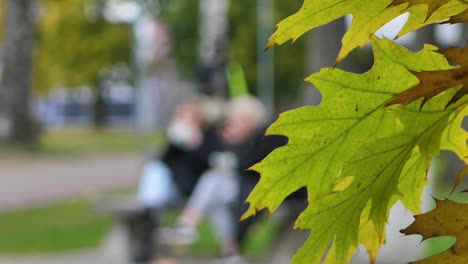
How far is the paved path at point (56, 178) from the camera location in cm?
1775

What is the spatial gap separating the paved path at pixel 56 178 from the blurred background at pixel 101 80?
28mm

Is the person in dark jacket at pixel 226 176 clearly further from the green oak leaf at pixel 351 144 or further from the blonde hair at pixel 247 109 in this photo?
the green oak leaf at pixel 351 144

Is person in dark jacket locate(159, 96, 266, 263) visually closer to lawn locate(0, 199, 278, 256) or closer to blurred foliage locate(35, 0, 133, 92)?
lawn locate(0, 199, 278, 256)

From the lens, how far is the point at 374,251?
4.06 feet

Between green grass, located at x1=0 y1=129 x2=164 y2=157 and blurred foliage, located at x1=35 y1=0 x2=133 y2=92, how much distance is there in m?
3.04

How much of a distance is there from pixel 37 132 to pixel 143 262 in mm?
17706

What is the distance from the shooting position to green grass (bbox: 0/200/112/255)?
36.2ft

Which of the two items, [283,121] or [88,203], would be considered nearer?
[283,121]

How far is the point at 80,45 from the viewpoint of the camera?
40.3 meters

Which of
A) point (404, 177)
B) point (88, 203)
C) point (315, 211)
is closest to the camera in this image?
point (315, 211)

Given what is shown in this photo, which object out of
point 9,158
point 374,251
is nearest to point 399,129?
point 374,251

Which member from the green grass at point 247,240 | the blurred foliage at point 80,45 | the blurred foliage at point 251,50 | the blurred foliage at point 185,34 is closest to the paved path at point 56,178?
the green grass at point 247,240

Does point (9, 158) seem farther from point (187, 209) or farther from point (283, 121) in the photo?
point (283, 121)

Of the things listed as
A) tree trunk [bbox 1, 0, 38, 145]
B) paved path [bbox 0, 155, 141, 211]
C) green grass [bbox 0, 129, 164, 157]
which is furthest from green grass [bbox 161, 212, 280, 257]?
tree trunk [bbox 1, 0, 38, 145]
